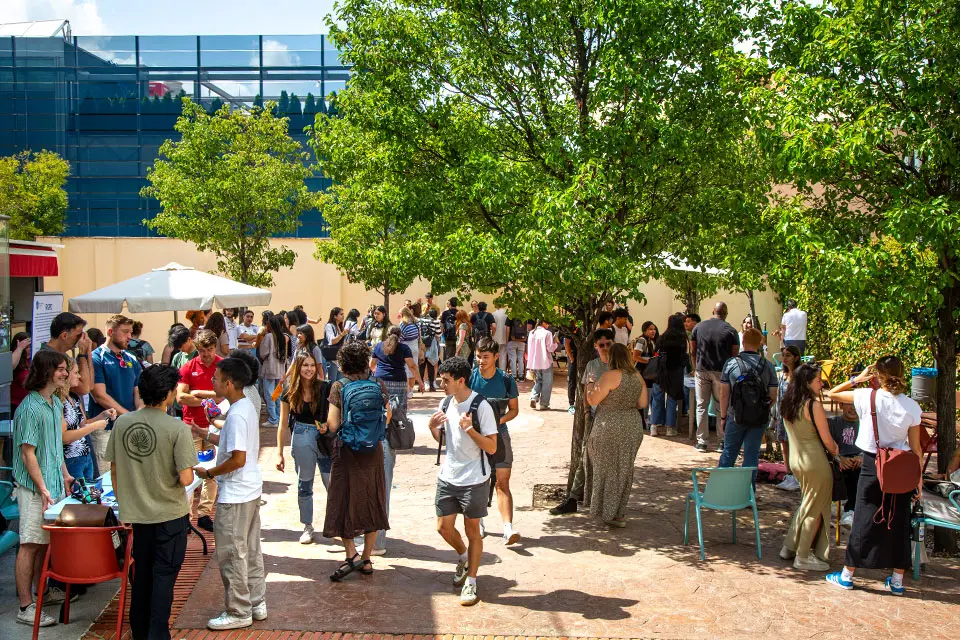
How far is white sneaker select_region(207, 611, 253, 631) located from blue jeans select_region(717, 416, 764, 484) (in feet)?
17.7

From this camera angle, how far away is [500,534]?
7.89 metres

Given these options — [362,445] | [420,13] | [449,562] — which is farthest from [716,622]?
[420,13]

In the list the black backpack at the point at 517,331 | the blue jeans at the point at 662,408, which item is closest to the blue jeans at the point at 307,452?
the blue jeans at the point at 662,408

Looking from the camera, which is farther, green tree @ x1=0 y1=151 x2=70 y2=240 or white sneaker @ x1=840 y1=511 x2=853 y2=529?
Answer: green tree @ x1=0 y1=151 x2=70 y2=240

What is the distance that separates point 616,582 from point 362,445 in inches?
90.2

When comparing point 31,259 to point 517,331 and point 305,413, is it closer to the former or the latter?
point 517,331

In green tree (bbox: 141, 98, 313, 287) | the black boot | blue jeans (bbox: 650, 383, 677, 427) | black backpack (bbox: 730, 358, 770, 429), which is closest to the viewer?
the black boot

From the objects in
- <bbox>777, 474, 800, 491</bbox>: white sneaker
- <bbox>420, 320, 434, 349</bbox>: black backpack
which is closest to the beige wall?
<bbox>420, 320, 434, 349</bbox>: black backpack

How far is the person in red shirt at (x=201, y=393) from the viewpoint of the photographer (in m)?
7.79

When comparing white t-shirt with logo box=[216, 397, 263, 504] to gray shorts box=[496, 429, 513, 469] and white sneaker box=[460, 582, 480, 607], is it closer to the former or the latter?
white sneaker box=[460, 582, 480, 607]

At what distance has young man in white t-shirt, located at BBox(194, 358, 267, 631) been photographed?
18.3ft

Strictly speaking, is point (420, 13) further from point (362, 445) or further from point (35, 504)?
point (35, 504)

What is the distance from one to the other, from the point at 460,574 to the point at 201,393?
10.7ft

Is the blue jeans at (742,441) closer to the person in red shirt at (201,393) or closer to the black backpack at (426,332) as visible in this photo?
the person in red shirt at (201,393)
